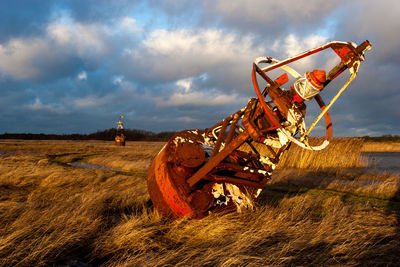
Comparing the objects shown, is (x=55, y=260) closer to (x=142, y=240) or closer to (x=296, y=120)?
(x=142, y=240)

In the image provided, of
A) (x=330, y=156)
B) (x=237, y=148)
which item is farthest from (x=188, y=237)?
(x=330, y=156)

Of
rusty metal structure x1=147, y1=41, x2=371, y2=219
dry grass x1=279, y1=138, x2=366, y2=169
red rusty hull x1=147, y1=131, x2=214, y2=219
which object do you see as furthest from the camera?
dry grass x1=279, y1=138, x2=366, y2=169

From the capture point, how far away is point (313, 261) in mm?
3361

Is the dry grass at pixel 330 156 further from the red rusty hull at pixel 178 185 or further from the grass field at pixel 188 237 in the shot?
the red rusty hull at pixel 178 185

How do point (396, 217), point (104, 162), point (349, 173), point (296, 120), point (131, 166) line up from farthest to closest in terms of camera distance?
point (104, 162) → point (131, 166) → point (349, 173) → point (396, 217) → point (296, 120)

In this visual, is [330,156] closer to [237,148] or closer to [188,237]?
[237,148]

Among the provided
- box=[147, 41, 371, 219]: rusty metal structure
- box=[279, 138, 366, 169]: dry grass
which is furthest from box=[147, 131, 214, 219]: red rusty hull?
box=[279, 138, 366, 169]: dry grass

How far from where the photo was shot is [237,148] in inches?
166

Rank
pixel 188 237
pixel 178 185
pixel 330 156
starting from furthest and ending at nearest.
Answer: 1. pixel 330 156
2. pixel 178 185
3. pixel 188 237

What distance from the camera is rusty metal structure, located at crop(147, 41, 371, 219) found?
12.4 ft

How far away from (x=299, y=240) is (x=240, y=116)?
7.23 feet

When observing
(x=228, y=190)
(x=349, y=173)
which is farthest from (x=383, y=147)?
(x=228, y=190)

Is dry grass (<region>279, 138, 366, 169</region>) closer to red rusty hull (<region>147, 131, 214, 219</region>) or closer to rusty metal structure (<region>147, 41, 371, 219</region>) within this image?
rusty metal structure (<region>147, 41, 371, 219</region>)

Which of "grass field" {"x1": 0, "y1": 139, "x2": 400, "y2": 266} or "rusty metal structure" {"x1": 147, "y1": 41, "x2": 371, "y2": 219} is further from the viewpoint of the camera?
"rusty metal structure" {"x1": 147, "y1": 41, "x2": 371, "y2": 219}
